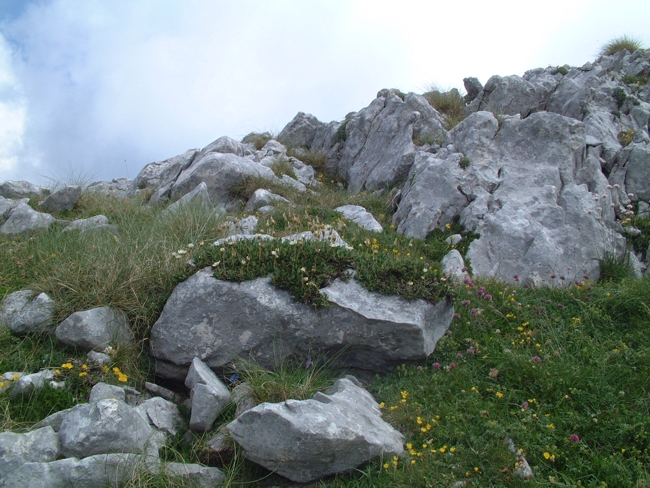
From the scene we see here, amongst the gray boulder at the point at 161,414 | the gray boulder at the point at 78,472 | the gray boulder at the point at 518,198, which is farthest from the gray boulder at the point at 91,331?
the gray boulder at the point at 518,198

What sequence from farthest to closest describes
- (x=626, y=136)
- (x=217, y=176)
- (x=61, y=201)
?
(x=217, y=176), (x=626, y=136), (x=61, y=201)

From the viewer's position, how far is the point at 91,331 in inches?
225

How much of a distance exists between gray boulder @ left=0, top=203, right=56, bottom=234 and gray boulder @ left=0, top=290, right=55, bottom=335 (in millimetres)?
3697

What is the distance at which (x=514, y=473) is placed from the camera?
418cm

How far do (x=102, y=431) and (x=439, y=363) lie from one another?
11.9ft

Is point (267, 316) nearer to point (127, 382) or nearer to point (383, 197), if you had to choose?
point (127, 382)

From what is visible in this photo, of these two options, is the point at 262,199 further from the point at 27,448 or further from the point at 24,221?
→ the point at 27,448

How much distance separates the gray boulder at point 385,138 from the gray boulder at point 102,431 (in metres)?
9.86

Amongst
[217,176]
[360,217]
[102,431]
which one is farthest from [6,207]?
[102,431]

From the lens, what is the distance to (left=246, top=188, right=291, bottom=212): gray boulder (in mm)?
11247

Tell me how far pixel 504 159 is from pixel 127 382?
29.2 ft

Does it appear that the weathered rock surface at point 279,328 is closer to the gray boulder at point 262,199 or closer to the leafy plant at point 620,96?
the gray boulder at point 262,199

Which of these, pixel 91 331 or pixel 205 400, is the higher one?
pixel 91 331

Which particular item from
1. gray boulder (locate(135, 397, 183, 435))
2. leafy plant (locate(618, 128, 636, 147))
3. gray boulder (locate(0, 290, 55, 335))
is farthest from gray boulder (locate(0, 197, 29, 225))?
leafy plant (locate(618, 128, 636, 147))
